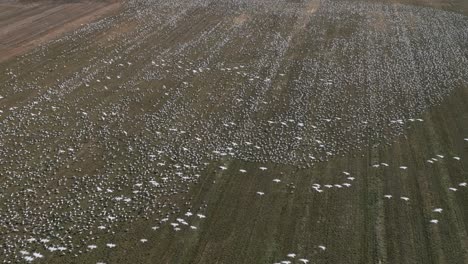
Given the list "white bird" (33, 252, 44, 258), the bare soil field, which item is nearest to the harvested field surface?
"white bird" (33, 252, 44, 258)

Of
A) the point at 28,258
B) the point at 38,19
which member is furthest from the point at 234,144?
the point at 38,19

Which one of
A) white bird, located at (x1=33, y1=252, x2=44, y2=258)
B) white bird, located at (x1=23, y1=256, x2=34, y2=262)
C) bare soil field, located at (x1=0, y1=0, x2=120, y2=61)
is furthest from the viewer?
bare soil field, located at (x1=0, y1=0, x2=120, y2=61)

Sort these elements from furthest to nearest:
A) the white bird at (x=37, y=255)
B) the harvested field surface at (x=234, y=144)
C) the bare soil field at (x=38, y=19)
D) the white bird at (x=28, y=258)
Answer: the bare soil field at (x=38, y=19)
the harvested field surface at (x=234, y=144)
the white bird at (x=37, y=255)
the white bird at (x=28, y=258)

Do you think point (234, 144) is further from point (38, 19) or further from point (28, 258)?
point (38, 19)

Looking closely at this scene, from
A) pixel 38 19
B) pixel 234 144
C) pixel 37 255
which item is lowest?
pixel 37 255

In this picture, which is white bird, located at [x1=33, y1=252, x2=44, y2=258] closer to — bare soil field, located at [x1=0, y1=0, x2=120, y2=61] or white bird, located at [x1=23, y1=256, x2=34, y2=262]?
white bird, located at [x1=23, y1=256, x2=34, y2=262]

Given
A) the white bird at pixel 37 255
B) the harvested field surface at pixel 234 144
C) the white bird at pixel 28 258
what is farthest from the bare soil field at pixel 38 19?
the white bird at pixel 28 258

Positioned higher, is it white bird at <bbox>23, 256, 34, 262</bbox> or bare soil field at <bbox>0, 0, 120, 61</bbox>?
bare soil field at <bbox>0, 0, 120, 61</bbox>

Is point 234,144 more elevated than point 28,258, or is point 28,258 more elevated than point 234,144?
point 234,144

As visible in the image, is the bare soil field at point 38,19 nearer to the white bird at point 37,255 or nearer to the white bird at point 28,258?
the white bird at point 37,255

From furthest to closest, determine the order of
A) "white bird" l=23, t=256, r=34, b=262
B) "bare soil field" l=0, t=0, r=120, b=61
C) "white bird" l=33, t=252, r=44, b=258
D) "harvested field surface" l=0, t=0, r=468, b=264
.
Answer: "bare soil field" l=0, t=0, r=120, b=61 < "harvested field surface" l=0, t=0, r=468, b=264 < "white bird" l=33, t=252, r=44, b=258 < "white bird" l=23, t=256, r=34, b=262
